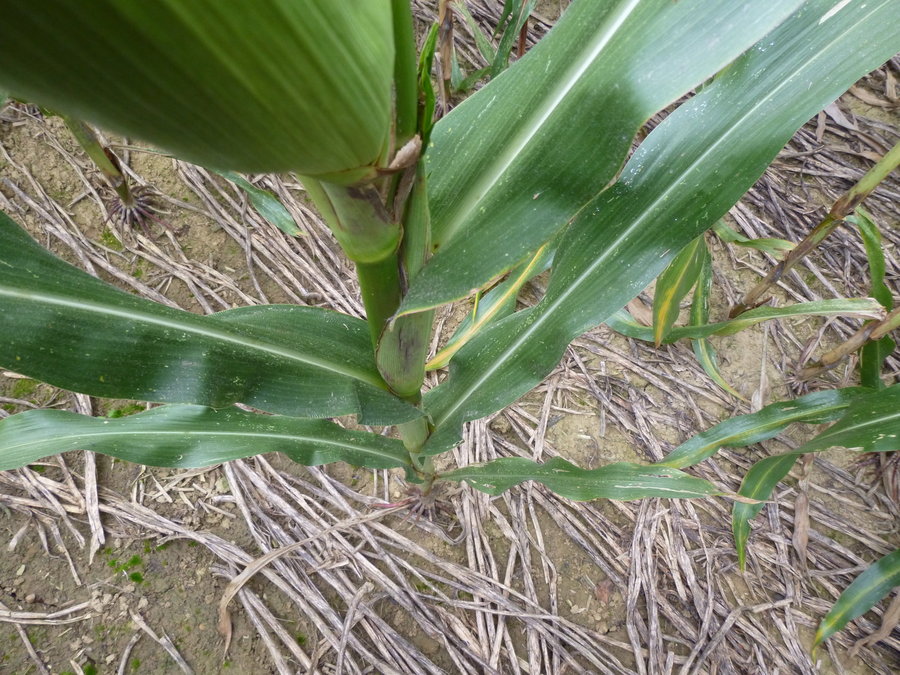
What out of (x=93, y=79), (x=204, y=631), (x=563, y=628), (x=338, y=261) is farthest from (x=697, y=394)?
(x=93, y=79)

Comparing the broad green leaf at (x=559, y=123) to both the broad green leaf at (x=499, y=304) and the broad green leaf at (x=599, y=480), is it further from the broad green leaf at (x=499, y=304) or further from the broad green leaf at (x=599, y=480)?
the broad green leaf at (x=599, y=480)

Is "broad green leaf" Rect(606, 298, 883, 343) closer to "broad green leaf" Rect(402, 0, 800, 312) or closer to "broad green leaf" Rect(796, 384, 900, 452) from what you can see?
"broad green leaf" Rect(796, 384, 900, 452)

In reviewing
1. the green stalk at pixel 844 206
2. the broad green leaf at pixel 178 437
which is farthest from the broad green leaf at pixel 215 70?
the green stalk at pixel 844 206

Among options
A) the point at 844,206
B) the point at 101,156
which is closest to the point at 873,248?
the point at 844,206

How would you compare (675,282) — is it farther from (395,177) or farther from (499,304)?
(395,177)

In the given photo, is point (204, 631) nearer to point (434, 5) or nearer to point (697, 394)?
point (697, 394)
